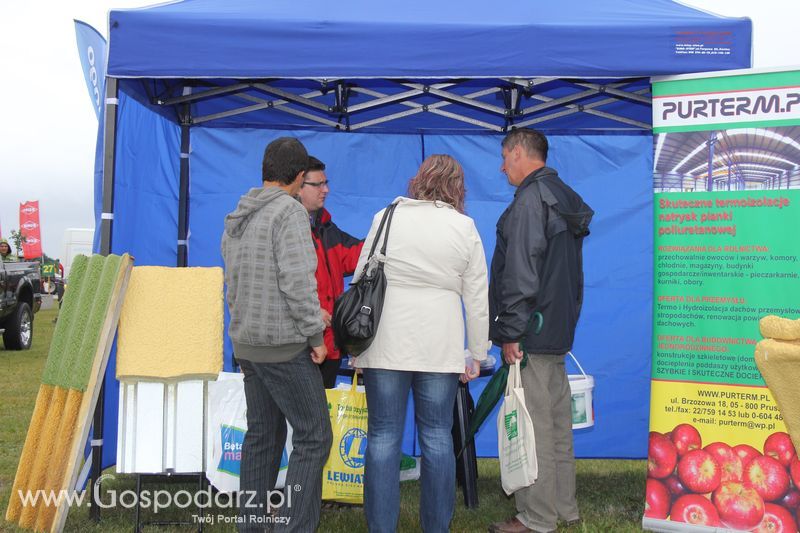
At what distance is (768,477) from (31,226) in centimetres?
2653

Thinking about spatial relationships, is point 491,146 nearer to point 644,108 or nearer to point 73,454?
point 644,108

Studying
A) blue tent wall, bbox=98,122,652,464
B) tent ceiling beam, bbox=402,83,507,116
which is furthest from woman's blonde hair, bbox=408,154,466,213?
blue tent wall, bbox=98,122,652,464

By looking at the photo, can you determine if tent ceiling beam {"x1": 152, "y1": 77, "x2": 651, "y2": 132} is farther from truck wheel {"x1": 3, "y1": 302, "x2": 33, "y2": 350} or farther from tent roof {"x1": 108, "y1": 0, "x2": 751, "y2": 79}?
truck wheel {"x1": 3, "y1": 302, "x2": 33, "y2": 350}

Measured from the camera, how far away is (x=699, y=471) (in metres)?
3.17

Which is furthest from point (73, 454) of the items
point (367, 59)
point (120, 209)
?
point (367, 59)

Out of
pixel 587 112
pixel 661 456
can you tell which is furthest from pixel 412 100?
pixel 661 456

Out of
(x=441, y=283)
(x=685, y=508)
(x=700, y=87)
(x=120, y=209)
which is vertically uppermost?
(x=700, y=87)

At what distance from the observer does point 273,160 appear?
2891 mm

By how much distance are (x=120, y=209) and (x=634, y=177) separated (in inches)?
120

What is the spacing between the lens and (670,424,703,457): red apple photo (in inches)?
125

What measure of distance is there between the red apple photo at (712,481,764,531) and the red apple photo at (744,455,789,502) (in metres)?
0.03

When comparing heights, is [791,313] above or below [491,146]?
below

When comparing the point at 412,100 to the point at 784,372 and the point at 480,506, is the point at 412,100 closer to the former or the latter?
the point at 480,506

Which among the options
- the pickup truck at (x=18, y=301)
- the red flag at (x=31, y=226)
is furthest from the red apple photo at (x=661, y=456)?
the red flag at (x=31, y=226)
